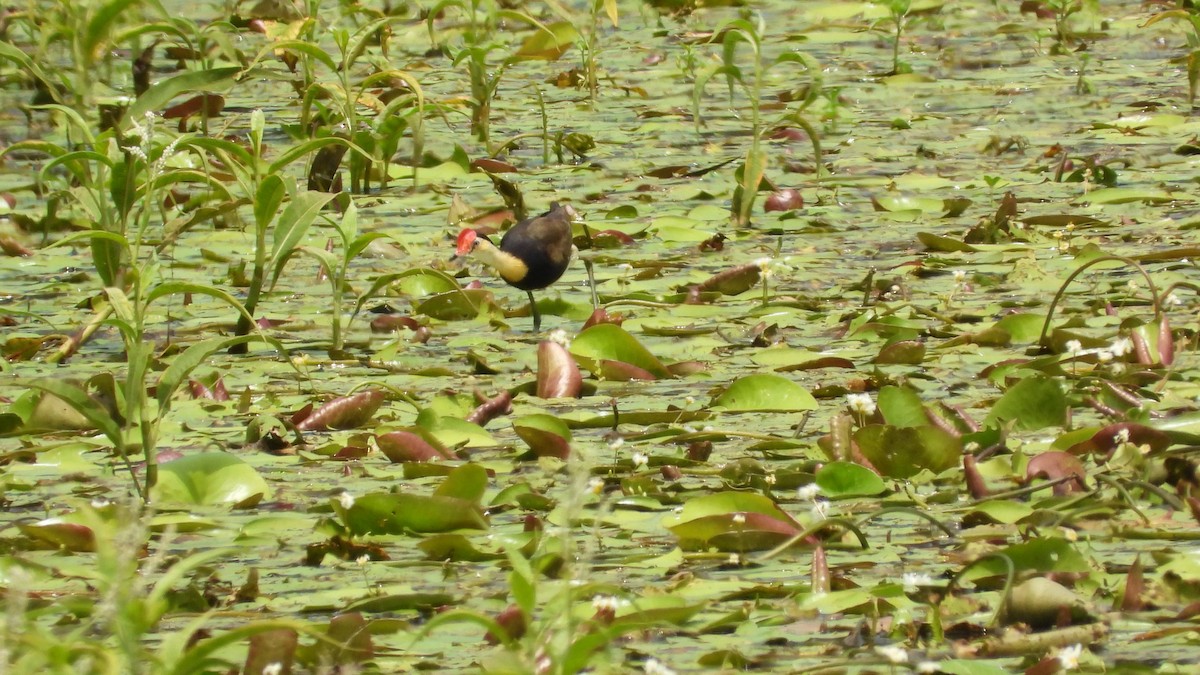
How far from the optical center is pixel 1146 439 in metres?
2.85

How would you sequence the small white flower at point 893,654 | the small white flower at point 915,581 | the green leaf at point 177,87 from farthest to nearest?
1. the green leaf at point 177,87
2. the small white flower at point 915,581
3. the small white flower at point 893,654

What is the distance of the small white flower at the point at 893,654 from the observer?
6.70 feet

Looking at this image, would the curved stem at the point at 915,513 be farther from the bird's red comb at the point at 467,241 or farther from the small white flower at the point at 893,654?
the bird's red comb at the point at 467,241

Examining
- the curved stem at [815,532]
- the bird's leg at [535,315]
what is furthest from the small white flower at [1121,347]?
the bird's leg at [535,315]

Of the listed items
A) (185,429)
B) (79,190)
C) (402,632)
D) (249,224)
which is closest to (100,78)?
(249,224)

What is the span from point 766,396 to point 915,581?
101cm

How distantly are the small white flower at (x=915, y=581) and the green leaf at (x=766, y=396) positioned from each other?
3.01 feet

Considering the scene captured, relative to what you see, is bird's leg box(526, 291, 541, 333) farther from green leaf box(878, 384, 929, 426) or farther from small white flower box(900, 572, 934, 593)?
small white flower box(900, 572, 934, 593)

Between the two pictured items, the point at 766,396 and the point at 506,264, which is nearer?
the point at 766,396

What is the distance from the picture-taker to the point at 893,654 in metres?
2.04

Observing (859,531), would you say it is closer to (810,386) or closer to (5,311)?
(810,386)

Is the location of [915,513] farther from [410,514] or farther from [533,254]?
[533,254]

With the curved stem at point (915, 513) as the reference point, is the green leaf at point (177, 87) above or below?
above

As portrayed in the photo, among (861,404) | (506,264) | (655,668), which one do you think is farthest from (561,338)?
(655,668)
